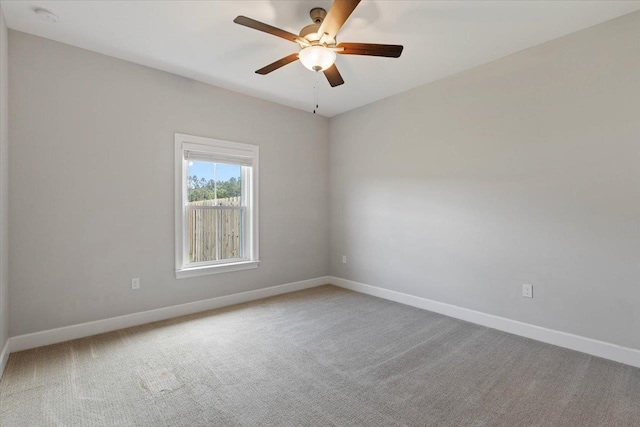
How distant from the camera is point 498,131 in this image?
3160 mm

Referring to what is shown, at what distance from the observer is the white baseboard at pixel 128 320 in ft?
8.88

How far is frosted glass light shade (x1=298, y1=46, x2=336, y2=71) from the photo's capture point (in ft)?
7.47

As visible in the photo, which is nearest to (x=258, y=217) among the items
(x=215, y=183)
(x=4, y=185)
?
(x=215, y=183)

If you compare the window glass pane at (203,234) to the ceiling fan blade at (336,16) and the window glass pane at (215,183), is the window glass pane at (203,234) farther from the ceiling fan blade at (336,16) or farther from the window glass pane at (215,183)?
the ceiling fan blade at (336,16)

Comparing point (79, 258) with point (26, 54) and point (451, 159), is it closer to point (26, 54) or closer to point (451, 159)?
point (26, 54)

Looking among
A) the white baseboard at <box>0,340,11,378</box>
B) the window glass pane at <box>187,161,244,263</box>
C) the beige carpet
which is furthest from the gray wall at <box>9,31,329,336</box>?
Result: the beige carpet

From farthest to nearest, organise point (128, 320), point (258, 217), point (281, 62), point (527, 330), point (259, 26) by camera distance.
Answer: point (258, 217), point (128, 320), point (527, 330), point (281, 62), point (259, 26)

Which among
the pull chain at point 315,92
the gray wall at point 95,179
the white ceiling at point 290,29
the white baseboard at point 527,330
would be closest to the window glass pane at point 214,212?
the gray wall at point 95,179

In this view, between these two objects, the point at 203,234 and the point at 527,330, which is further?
the point at 203,234

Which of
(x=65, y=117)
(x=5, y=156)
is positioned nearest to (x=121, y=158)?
(x=65, y=117)

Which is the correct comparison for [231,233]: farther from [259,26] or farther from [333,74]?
[259,26]

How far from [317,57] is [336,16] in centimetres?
37

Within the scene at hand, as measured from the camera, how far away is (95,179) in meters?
3.02

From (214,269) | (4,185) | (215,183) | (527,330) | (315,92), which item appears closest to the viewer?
(4,185)
